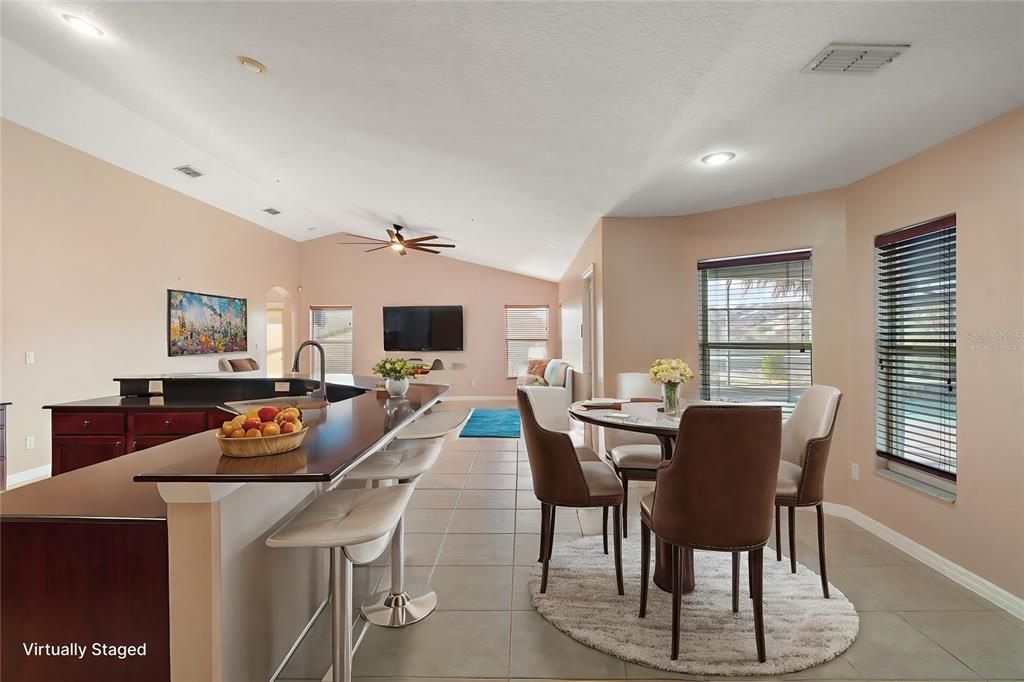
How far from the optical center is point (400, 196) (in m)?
5.55

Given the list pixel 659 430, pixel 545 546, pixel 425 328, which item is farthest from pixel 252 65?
pixel 425 328

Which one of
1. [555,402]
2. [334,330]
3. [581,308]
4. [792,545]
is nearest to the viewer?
[792,545]

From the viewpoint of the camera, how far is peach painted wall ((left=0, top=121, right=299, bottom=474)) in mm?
4566

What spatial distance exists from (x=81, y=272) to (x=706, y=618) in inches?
259

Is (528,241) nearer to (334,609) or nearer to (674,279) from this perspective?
(674,279)

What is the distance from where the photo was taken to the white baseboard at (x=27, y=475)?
448 cm

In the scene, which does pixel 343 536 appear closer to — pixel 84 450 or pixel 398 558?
pixel 398 558

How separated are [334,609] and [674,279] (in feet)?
11.8

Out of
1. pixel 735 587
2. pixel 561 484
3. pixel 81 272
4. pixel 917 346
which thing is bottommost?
pixel 735 587

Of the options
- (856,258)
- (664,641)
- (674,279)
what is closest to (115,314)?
(674,279)

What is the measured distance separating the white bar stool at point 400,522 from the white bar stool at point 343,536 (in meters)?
0.37

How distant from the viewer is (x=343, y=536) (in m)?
1.42

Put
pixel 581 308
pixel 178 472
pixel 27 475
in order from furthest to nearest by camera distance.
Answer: pixel 581 308
pixel 27 475
pixel 178 472

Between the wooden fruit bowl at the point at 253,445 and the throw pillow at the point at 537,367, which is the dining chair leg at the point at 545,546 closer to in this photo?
the wooden fruit bowl at the point at 253,445
